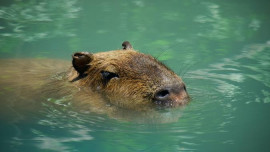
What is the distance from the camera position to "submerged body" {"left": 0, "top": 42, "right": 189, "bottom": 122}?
18.8 ft

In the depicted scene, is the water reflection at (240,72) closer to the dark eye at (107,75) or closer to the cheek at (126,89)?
the cheek at (126,89)

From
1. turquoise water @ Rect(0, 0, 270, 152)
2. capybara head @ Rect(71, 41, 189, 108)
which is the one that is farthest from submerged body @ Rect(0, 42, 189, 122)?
turquoise water @ Rect(0, 0, 270, 152)

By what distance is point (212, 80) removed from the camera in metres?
7.73

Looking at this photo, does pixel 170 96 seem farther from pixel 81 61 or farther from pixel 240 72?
pixel 240 72

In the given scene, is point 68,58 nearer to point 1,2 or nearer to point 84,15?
point 84,15

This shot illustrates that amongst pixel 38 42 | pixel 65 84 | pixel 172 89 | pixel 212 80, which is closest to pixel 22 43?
pixel 38 42

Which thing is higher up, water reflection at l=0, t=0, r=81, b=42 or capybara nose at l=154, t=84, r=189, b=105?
water reflection at l=0, t=0, r=81, b=42

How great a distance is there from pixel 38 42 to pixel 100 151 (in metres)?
5.69

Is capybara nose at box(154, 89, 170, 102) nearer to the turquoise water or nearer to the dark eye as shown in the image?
the turquoise water

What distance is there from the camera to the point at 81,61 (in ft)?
21.4

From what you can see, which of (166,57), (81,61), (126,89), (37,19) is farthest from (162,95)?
(37,19)

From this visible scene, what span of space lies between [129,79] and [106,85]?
1.42ft

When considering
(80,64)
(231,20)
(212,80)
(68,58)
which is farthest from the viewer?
(231,20)

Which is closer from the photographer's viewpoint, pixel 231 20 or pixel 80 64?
pixel 80 64
